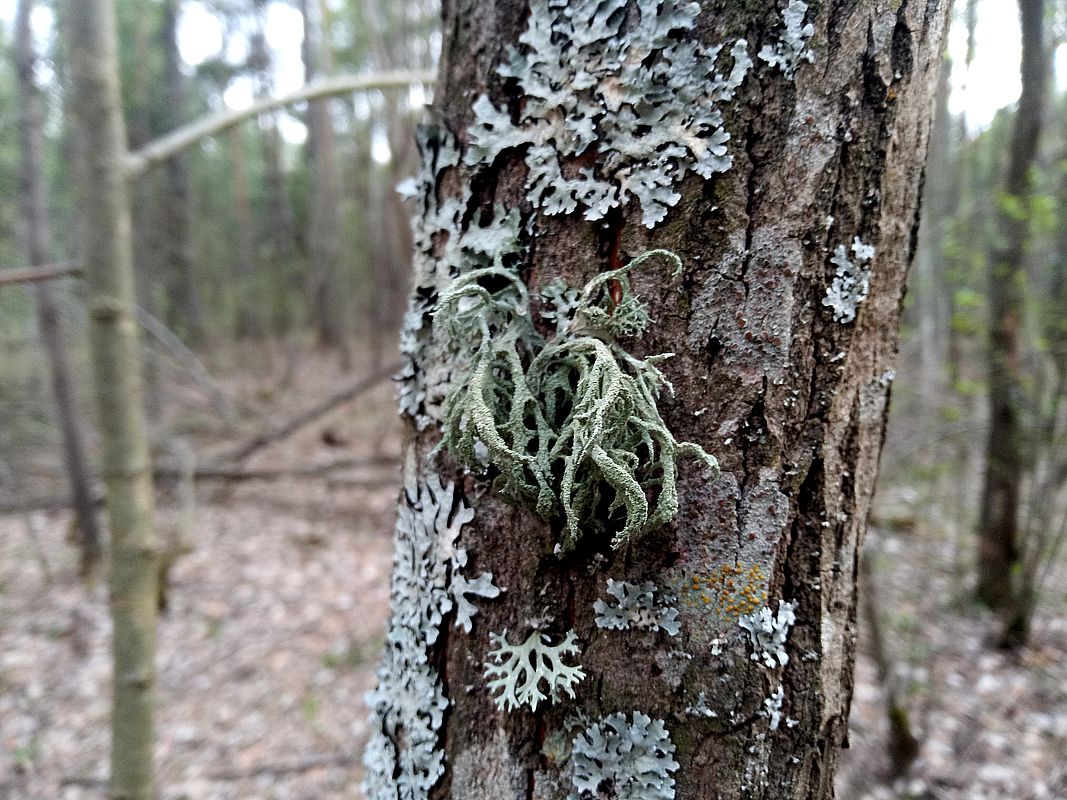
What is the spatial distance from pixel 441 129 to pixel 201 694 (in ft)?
13.1

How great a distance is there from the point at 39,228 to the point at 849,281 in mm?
4992

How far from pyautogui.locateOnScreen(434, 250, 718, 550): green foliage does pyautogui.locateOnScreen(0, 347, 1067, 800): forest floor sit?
3065mm

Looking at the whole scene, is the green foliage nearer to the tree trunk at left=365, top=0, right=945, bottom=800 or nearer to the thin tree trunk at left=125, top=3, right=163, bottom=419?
the tree trunk at left=365, top=0, right=945, bottom=800

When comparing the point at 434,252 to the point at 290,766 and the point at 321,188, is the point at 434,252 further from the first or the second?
the point at 321,188

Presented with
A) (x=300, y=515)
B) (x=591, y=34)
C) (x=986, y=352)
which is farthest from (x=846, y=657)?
(x=300, y=515)

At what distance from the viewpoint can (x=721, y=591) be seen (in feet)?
2.61

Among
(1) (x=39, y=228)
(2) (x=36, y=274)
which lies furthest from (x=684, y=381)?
(1) (x=39, y=228)

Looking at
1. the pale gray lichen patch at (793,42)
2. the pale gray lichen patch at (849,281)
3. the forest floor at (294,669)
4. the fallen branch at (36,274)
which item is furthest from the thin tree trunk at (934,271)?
the fallen branch at (36,274)

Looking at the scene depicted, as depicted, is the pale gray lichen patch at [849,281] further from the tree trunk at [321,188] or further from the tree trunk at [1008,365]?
the tree trunk at [321,188]

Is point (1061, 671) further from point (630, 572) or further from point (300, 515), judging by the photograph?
point (300, 515)

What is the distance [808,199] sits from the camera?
2.53 ft

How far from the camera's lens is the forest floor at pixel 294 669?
10.2 ft

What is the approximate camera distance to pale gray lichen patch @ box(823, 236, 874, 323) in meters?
0.79

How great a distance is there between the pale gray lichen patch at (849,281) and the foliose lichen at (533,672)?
555 millimetres
